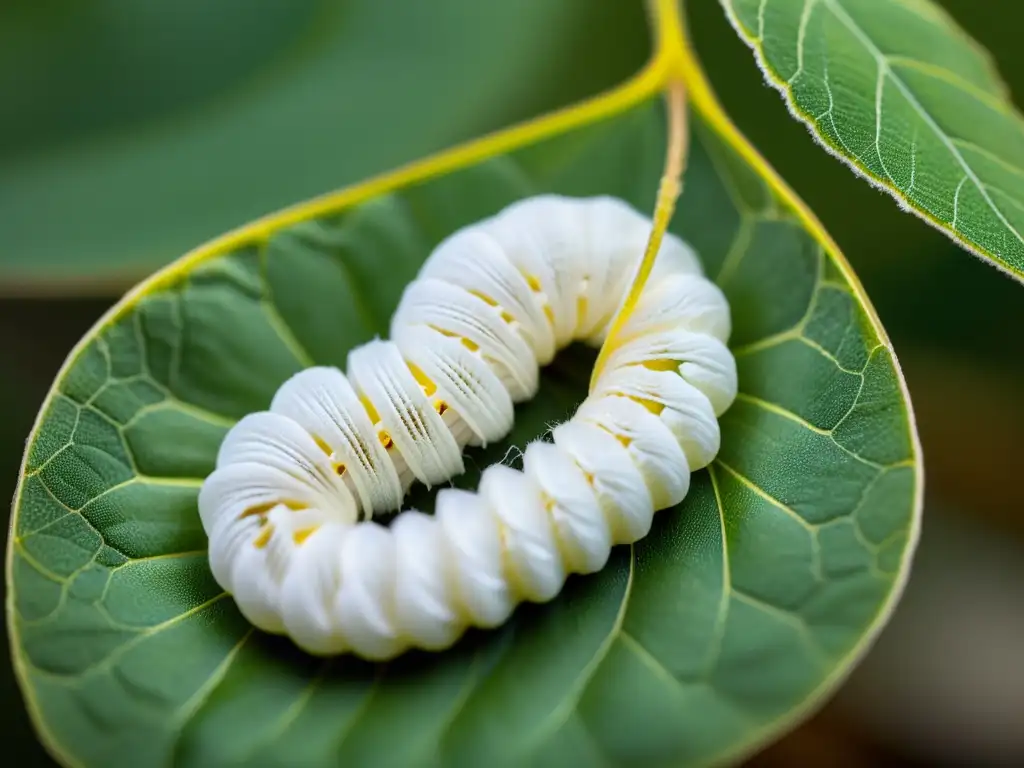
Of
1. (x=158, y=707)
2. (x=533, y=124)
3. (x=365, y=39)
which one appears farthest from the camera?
(x=365, y=39)

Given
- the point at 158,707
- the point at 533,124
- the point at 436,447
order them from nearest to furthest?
the point at 158,707 < the point at 436,447 < the point at 533,124

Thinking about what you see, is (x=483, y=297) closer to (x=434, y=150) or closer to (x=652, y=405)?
(x=652, y=405)

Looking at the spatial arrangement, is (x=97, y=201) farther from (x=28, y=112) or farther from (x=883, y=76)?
(x=883, y=76)

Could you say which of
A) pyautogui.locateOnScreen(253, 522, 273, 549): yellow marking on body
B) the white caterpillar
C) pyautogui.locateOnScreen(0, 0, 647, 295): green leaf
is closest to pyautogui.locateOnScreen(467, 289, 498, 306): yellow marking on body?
the white caterpillar

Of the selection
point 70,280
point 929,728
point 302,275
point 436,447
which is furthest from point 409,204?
point 929,728

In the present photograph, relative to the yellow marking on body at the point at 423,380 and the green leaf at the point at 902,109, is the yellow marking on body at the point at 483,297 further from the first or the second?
the green leaf at the point at 902,109

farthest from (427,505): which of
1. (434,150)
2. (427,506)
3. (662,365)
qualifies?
(434,150)
